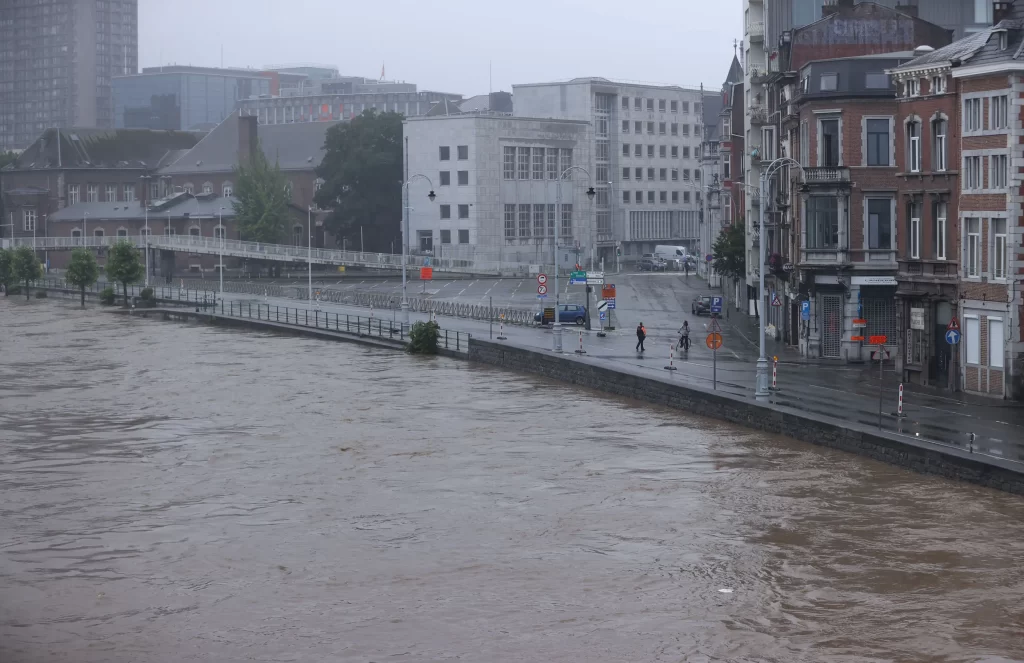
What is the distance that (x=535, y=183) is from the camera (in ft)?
476

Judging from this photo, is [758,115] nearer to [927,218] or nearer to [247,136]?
[927,218]

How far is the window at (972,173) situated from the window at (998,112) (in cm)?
143

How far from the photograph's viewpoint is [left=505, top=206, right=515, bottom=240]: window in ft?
467

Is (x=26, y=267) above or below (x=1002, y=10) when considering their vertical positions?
below

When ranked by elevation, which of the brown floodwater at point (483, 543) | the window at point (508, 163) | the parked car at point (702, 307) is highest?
the window at point (508, 163)

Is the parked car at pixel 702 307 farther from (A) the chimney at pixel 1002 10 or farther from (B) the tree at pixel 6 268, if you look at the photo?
(B) the tree at pixel 6 268

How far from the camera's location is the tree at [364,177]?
138125 mm

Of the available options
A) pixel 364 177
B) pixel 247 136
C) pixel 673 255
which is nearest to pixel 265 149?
pixel 247 136

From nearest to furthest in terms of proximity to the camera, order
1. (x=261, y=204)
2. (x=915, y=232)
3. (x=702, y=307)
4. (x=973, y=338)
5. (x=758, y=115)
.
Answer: (x=973, y=338), (x=915, y=232), (x=758, y=115), (x=702, y=307), (x=261, y=204)

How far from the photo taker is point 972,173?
147 ft

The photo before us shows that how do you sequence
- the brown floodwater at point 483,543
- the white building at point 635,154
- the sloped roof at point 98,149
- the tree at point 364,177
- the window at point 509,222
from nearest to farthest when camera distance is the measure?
the brown floodwater at point 483,543 < the tree at point 364,177 < the window at point 509,222 < the white building at point 635,154 < the sloped roof at point 98,149

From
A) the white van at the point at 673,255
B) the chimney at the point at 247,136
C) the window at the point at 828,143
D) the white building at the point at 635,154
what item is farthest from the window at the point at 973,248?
the chimney at the point at 247,136

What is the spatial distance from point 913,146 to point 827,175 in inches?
281

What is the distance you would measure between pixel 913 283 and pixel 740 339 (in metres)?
18.7
